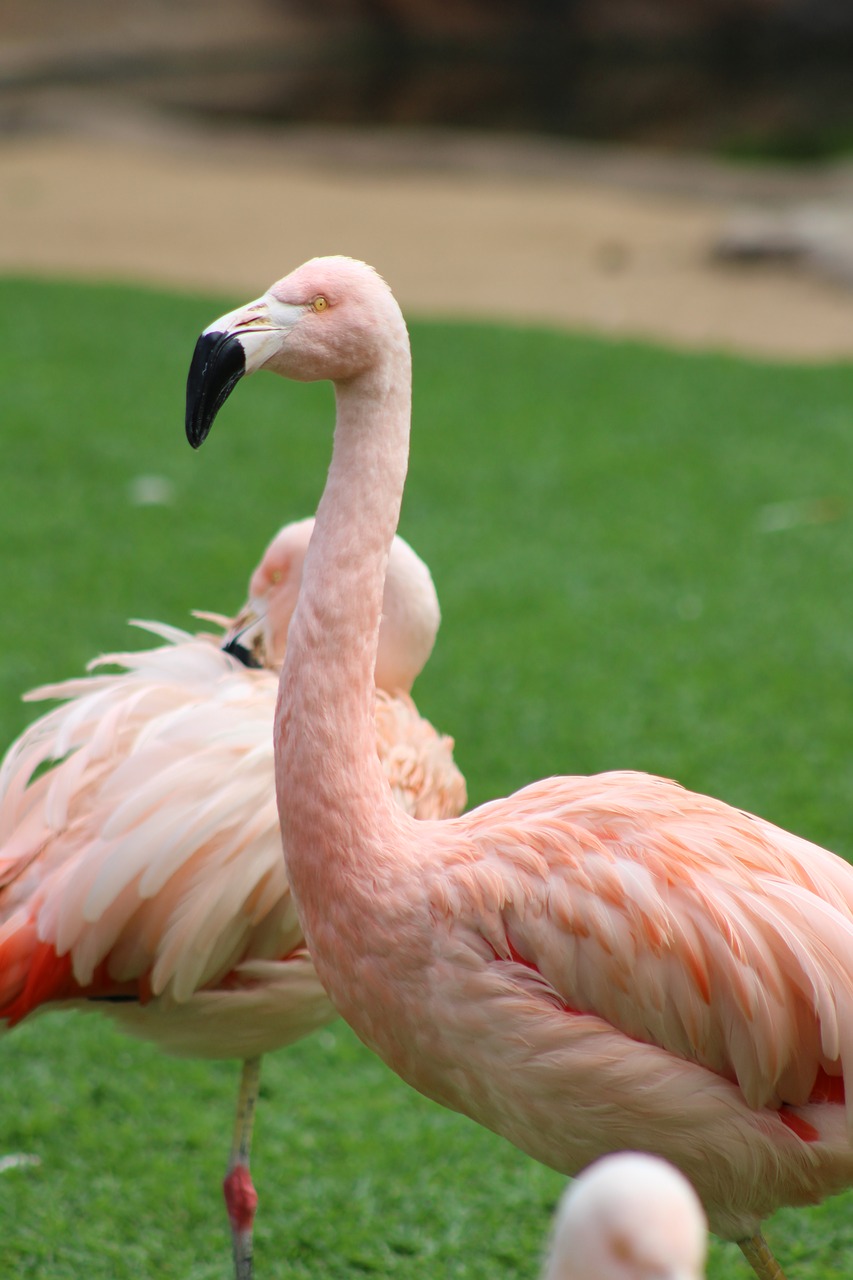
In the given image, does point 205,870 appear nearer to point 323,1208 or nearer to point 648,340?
point 323,1208

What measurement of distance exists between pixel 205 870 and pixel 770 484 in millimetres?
4105

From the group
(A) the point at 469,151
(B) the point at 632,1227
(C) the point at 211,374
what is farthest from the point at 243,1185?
(A) the point at 469,151

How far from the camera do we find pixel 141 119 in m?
14.2

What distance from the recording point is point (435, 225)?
36.0ft

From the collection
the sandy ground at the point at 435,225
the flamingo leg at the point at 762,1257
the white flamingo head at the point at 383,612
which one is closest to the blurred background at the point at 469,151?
the sandy ground at the point at 435,225

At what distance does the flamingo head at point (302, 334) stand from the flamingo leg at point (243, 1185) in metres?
1.23

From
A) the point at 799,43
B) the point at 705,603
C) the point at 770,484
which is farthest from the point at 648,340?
the point at 799,43

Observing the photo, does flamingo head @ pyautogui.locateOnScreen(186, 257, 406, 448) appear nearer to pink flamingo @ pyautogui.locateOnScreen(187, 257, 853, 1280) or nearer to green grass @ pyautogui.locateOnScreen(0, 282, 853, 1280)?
pink flamingo @ pyautogui.locateOnScreen(187, 257, 853, 1280)

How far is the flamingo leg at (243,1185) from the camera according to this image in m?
2.46

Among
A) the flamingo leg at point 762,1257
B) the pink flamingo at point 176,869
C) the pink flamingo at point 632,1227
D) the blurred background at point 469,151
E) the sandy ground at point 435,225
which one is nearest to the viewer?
the pink flamingo at point 632,1227

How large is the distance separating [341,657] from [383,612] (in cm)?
75

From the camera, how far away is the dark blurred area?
16281 millimetres

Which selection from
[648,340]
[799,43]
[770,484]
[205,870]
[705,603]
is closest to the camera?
[205,870]

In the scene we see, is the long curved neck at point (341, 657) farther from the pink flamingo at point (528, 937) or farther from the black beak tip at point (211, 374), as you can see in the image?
the black beak tip at point (211, 374)
